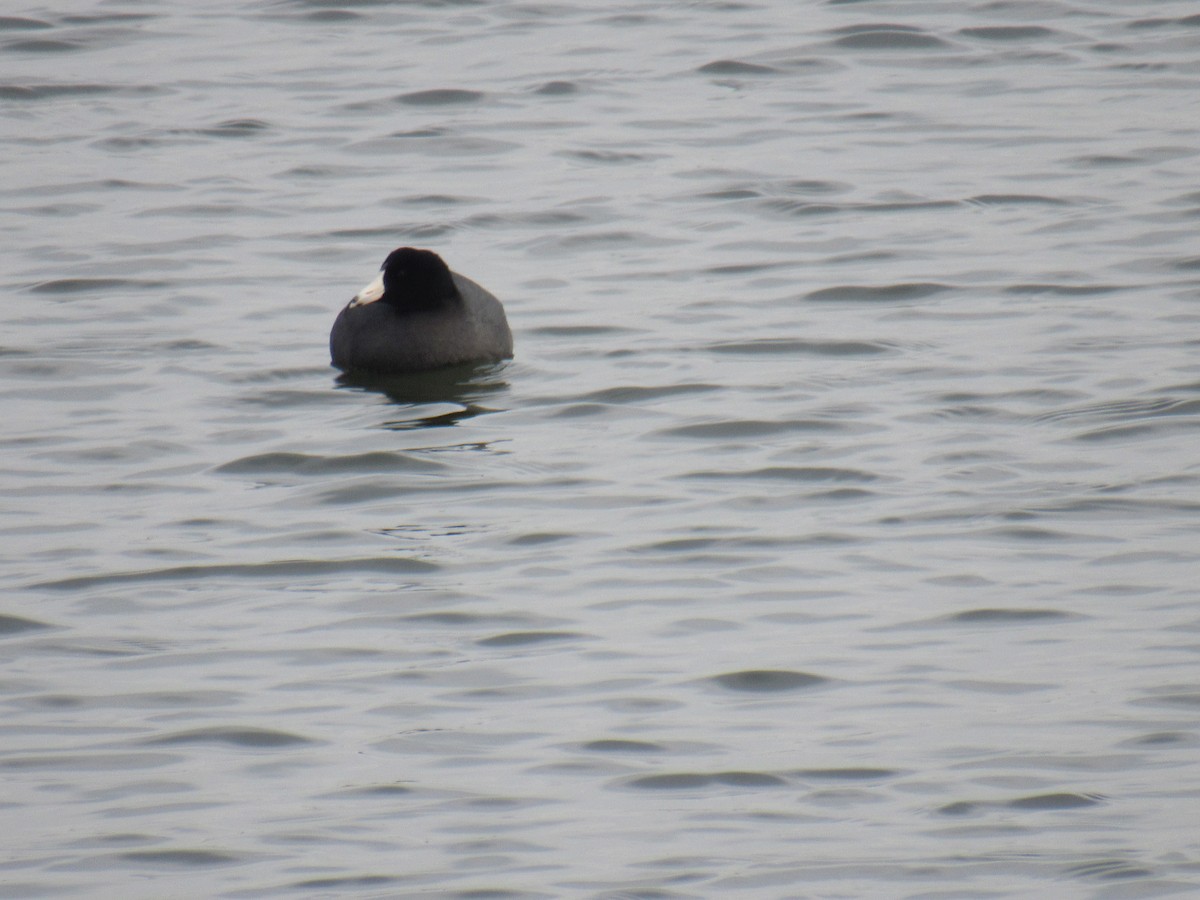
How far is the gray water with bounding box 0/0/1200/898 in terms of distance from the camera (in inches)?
250

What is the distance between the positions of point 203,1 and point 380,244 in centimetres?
828

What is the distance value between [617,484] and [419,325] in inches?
101

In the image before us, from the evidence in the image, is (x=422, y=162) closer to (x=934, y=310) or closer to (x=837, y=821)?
(x=934, y=310)

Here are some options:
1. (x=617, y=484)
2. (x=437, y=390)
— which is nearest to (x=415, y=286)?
(x=437, y=390)

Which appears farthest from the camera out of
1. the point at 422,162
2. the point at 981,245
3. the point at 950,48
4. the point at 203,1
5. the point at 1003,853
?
the point at 203,1

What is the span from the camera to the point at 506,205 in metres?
15.3

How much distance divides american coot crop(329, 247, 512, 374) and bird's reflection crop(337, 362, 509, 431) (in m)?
0.05

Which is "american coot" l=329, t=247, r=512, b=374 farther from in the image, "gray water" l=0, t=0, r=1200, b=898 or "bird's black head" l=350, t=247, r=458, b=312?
"gray water" l=0, t=0, r=1200, b=898

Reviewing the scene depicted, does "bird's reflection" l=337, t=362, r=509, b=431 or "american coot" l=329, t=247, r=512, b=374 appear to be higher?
"american coot" l=329, t=247, r=512, b=374

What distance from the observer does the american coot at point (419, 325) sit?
11766mm

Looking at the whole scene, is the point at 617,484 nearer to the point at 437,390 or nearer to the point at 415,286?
the point at 437,390

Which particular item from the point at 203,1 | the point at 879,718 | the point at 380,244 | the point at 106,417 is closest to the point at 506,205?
the point at 380,244

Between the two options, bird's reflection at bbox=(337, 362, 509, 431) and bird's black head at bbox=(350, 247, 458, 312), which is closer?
bird's reflection at bbox=(337, 362, 509, 431)

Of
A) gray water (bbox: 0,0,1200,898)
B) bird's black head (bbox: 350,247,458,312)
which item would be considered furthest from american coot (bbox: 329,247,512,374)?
gray water (bbox: 0,0,1200,898)
